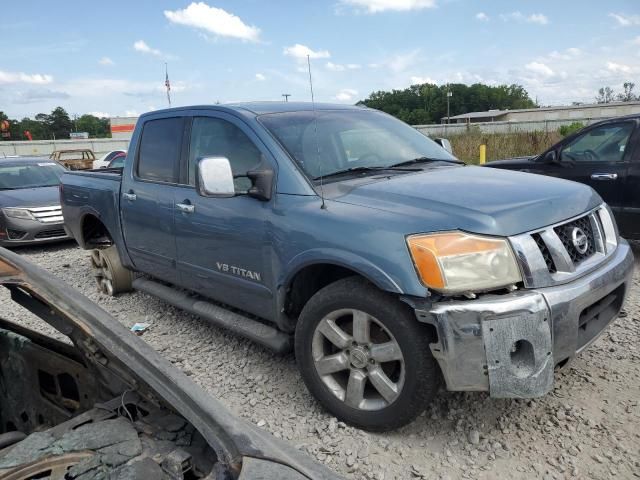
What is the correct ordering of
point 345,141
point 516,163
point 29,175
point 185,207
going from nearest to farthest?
1. point 345,141
2. point 185,207
3. point 516,163
4. point 29,175

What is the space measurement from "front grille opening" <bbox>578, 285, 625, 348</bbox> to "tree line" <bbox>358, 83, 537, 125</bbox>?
50123 millimetres

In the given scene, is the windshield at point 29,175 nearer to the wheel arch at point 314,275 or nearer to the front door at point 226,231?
the front door at point 226,231

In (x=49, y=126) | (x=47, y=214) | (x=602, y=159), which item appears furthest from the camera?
(x=49, y=126)

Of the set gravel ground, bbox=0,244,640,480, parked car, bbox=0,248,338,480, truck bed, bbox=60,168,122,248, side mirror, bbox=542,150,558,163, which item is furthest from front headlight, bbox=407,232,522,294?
side mirror, bbox=542,150,558,163

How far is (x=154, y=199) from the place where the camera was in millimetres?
3924

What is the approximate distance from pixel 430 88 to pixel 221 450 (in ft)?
261

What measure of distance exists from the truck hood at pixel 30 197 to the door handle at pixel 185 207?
555 centimetres

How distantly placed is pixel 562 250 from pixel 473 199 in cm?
48

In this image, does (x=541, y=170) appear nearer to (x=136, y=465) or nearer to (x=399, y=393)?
(x=399, y=393)

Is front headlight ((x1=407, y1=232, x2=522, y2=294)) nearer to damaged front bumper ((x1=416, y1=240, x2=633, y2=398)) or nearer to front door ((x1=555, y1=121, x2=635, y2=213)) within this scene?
damaged front bumper ((x1=416, y1=240, x2=633, y2=398))

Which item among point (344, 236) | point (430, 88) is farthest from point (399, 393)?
point (430, 88)

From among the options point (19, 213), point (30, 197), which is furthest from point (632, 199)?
point (30, 197)

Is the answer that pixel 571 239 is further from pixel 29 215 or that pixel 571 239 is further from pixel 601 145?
pixel 29 215

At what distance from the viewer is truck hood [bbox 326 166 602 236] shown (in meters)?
2.33
